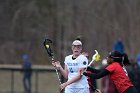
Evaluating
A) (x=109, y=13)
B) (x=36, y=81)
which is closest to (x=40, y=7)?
(x=109, y=13)

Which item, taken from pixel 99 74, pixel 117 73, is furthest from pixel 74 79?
pixel 117 73

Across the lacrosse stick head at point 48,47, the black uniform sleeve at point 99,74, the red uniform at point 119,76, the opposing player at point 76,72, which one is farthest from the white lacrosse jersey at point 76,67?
the lacrosse stick head at point 48,47

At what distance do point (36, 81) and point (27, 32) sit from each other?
19.5m

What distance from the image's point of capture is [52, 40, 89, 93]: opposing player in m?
17.5

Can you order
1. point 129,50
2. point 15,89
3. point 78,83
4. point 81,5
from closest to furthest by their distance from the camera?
point 78,83 < point 15,89 < point 129,50 < point 81,5

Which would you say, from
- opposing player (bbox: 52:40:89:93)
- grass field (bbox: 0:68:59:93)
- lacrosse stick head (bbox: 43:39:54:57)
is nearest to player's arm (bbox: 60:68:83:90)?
opposing player (bbox: 52:40:89:93)


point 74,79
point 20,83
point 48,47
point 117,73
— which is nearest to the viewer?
point 74,79

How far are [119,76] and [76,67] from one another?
1.02 m

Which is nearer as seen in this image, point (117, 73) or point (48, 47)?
point (117, 73)

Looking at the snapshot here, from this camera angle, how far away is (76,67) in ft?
57.7

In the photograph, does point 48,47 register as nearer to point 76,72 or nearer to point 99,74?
point 76,72

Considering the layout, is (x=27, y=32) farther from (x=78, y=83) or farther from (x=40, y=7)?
(x=78, y=83)

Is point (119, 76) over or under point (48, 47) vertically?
under

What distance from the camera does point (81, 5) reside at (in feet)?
166
